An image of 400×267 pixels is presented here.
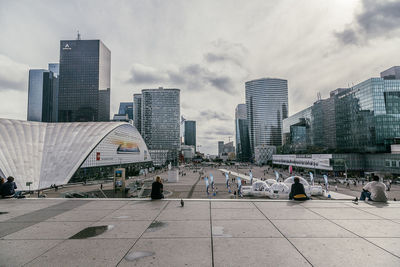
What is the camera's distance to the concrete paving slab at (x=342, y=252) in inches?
149

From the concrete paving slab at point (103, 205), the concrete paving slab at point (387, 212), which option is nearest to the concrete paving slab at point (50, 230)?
the concrete paving slab at point (103, 205)

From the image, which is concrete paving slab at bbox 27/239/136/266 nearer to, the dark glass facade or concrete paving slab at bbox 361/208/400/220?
concrete paving slab at bbox 361/208/400/220

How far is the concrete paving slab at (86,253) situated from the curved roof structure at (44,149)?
2338 inches

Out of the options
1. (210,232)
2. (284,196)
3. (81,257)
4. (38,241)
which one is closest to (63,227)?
(38,241)

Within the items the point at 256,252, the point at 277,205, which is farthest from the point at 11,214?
the point at 277,205

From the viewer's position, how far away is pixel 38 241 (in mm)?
4945

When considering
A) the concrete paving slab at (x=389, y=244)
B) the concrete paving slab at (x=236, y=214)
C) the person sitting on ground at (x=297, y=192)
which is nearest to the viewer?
the concrete paving slab at (x=389, y=244)

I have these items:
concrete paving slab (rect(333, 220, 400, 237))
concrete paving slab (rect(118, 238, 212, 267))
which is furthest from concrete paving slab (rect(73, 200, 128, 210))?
concrete paving slab (rect(333, 220, 400, 237))

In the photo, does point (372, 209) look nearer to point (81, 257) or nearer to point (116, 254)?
point (116, 254)

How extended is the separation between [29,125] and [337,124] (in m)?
122

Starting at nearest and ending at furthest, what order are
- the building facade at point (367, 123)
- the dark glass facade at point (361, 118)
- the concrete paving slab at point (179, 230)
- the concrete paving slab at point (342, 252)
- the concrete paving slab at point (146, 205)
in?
the concrete paving slab at point (342, 252) → the concrete paving slab at point (179, 230) → the concrete paving slab at point (146, 205) → the building facade at point (367, 123) → the dark glass facade at point (361, 118)

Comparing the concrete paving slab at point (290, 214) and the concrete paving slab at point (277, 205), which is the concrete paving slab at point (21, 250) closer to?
the concrete paving slab at point (290, 214)

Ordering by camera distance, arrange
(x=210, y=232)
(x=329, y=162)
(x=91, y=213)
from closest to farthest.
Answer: (x=210, y=232) < (x=91, y=213) < (x=329, y=162)

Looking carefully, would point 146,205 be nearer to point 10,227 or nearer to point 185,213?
point 185,213
